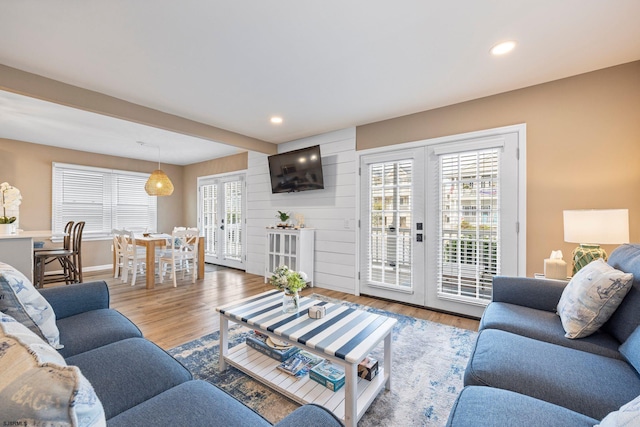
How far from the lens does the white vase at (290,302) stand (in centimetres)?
205

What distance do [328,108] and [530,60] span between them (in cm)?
197

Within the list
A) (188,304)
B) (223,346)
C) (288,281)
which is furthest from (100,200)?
(288,281)

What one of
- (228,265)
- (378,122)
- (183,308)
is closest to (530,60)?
(378,122)

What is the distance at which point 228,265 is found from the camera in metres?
6.03

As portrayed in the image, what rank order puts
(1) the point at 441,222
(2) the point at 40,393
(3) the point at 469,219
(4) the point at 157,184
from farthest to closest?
(4) the point at 157,184
(1) the point at 441,222
(3) the point at 469,219
(2) the point at 40,393

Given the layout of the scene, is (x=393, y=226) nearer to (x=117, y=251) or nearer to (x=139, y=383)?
(x=139, y=383)

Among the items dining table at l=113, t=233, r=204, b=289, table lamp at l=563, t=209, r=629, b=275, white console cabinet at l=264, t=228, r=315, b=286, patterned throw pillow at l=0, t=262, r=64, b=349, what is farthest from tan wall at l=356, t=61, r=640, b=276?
dining table at l=113, t=233, r=204, b=289

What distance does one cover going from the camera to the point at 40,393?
429 millimetres

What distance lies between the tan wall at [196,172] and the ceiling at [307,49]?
2.60 m

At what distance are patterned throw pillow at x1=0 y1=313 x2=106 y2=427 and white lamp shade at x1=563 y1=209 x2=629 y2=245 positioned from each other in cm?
289

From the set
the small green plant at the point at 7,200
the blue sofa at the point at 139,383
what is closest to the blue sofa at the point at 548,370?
the blue sofa at the point at 139,383

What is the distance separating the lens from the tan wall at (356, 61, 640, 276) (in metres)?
2.35

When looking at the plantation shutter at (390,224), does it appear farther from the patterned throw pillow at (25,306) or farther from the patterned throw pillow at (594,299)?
the patterned throw pillow at (25,306)

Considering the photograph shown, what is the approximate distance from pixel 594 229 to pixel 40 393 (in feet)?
9.73
